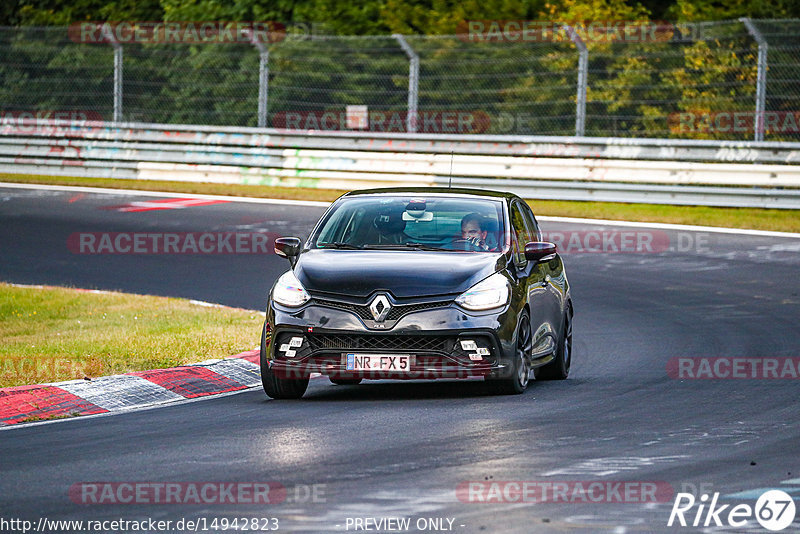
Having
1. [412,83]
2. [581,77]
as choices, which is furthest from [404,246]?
[412,83]

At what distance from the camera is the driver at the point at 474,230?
433 inches

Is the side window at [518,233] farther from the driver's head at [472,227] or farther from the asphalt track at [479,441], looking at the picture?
the asphalt track at [479,441]

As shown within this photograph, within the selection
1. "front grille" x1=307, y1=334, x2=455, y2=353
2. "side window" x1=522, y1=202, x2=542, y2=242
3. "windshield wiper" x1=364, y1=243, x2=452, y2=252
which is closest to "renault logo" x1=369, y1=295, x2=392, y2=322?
"front grille" x1=307, y1=334, x2=455, y2=353

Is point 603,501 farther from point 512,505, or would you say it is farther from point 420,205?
point 420,205

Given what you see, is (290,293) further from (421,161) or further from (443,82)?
(443,82)

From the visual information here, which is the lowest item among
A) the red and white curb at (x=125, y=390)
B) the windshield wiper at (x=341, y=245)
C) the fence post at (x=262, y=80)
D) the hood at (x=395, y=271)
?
the red and white curb at (x=125, y=390)

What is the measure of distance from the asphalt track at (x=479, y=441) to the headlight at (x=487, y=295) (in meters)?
0.69

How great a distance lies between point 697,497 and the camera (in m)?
6.87

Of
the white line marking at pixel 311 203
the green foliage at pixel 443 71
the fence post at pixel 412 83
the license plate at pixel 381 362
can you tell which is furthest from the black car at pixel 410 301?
the fence post at pixel 412 83

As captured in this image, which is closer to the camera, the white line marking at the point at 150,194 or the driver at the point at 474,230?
the driver at the point at 474,230

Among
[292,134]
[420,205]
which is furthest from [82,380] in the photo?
[292,134]

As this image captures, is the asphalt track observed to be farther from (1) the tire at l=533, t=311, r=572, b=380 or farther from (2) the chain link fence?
(2) the chain link fence

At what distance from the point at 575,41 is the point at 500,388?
1448 cm

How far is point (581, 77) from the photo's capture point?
24203 millimetres
